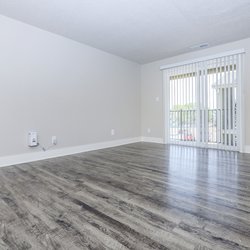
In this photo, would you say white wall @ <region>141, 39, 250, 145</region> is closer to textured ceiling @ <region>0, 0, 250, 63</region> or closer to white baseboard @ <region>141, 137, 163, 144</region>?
white baseboard @ <region>141, 137, 163, 144</region>

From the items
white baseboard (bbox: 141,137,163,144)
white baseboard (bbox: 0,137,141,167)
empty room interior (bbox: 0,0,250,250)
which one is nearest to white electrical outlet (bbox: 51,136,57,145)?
empty room interior (bbox: 0,0,250,250)

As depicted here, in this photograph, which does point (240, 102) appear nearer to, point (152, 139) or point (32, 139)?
point (152, 139)

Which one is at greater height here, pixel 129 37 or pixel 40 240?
pixel 129 37

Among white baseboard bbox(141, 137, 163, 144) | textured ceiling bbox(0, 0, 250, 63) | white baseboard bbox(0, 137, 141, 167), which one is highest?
textured ceiling bbox(0, 0, 250, 63)

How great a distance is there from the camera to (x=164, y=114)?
501 centimetres

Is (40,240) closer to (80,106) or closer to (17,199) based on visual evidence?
(17,199)

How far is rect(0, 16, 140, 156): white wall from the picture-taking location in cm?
289

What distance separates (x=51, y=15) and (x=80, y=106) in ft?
5.51

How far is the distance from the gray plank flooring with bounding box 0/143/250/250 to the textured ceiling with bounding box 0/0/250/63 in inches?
91.6

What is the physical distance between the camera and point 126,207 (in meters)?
1.55

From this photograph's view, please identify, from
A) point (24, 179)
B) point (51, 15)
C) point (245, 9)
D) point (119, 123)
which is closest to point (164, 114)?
point (119, 123)

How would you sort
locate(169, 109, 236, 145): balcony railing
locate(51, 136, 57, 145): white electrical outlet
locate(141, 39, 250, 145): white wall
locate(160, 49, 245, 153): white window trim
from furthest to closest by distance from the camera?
locate(141, 39, 250, 145): white wall < locate(169, 109, 236, 145): balcony railing < locate(160, 49, 245, 153): white window trim < locate(51, 136, 57, 145): white electrical outlet

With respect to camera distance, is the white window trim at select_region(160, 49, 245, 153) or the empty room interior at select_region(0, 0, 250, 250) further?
the white window trim at select_region(160, 49, 245, 153)

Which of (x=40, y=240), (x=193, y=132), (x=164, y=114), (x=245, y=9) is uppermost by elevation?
(x=245, y=9)
